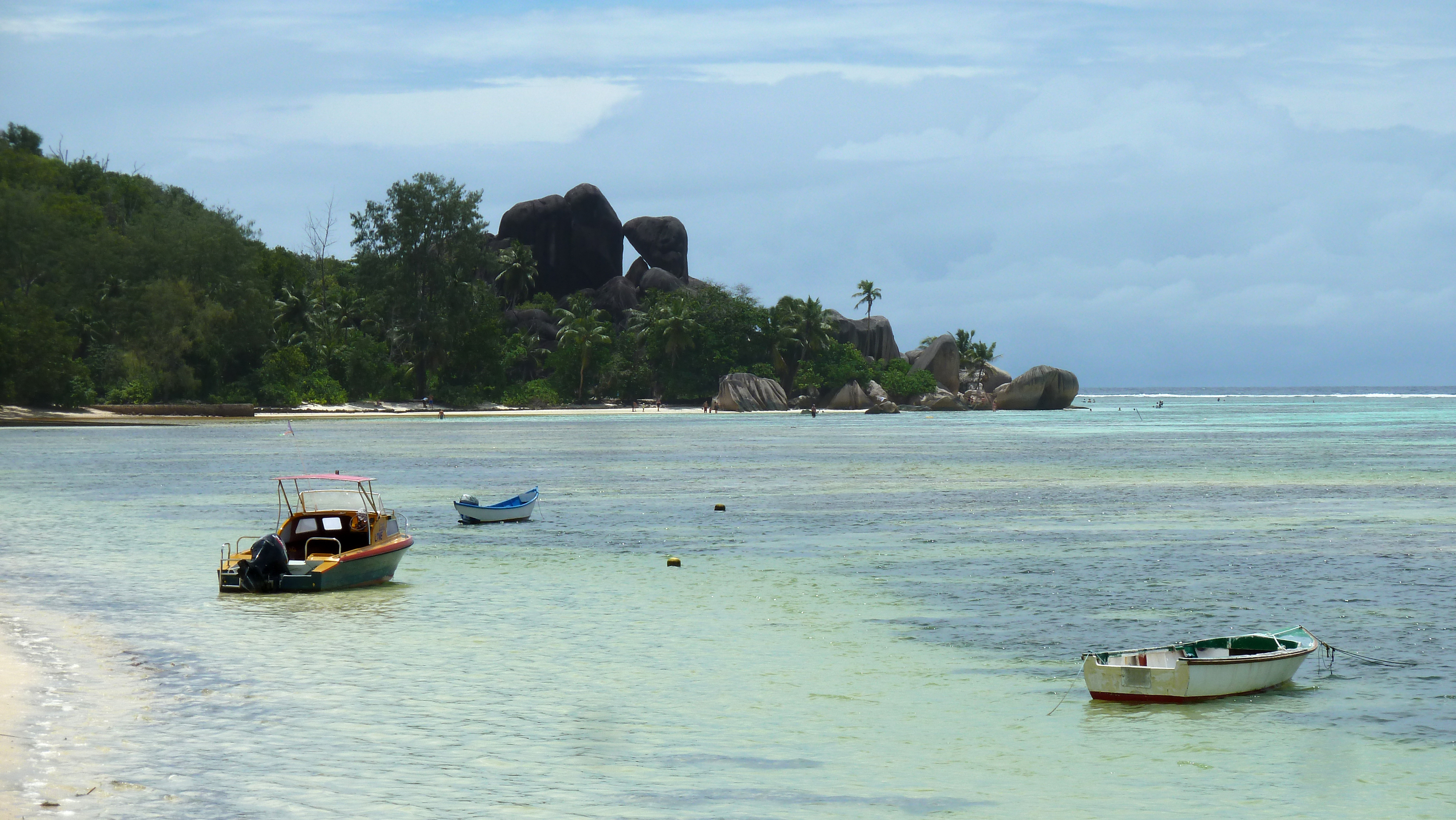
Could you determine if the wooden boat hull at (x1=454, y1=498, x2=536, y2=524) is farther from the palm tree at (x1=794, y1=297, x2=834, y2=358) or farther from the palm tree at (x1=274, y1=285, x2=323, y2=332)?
the palm tree at (x1=794, y1=297, x2=834, y2=358)

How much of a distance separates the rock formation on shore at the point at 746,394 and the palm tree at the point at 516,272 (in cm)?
3014

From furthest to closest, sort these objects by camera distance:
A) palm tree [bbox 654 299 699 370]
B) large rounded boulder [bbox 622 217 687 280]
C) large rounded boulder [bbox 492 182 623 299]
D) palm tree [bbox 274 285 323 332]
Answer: large rounded boulder [bbox 622 217 687 280], large rounded boulder [bbox 492 182 623 299], palm tree [bbox 654 299 699 370], palm tree [bbox 274 285 323 332]

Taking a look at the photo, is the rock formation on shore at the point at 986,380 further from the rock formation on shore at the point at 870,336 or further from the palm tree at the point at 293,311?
the palm tree at the point at 293,311

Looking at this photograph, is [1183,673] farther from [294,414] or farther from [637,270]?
[637,270]

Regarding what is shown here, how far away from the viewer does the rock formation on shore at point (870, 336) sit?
554ft

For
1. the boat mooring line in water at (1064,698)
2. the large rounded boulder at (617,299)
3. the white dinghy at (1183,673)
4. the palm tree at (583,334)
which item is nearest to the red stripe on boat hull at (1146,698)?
the white dinghy at (1183,673)

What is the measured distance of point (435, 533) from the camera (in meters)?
34.8

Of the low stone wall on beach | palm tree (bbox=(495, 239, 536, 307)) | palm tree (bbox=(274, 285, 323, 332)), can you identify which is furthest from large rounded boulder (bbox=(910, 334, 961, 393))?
the low stone wall on beach

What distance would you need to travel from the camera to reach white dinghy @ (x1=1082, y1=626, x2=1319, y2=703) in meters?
15.6

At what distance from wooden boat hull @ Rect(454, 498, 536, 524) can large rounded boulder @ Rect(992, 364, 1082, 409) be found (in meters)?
137

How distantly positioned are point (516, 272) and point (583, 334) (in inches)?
973

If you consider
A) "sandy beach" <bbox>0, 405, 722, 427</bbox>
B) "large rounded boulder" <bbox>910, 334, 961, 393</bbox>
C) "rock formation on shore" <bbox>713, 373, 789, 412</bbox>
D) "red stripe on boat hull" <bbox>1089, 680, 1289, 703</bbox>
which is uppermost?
"large rounded boulder" <bbox>910, 334, 961, 393</bbox>

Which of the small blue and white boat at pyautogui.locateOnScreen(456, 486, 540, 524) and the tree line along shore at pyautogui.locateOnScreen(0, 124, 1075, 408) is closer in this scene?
the small blue and white boat at pyautogui.locateOnScreen(456, 486, 540, 524)

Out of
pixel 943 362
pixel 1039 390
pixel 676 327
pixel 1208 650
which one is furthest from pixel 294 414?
pixel 1208 650
